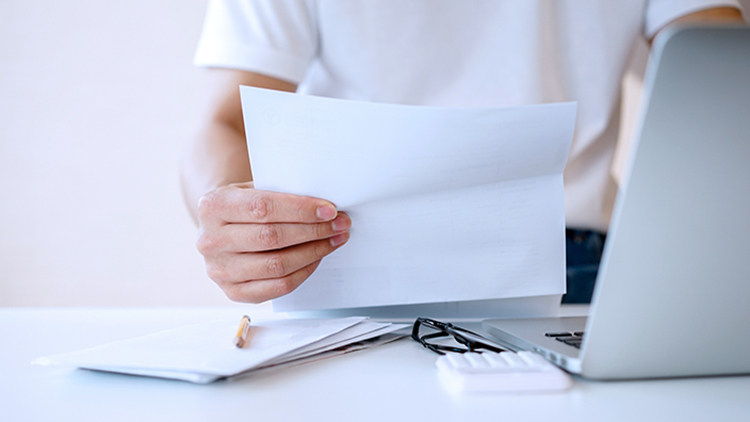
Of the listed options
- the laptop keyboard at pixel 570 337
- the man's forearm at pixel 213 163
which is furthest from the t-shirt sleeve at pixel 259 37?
the laptop keyboard at pixel 570 337

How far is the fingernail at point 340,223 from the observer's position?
1.84 ft

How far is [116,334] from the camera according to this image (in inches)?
23.6

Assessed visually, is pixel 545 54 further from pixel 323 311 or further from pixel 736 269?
pixel 736 269

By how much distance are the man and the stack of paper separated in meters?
0.42

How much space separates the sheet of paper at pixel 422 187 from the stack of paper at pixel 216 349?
8 cm

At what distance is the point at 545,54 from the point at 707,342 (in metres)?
0.81

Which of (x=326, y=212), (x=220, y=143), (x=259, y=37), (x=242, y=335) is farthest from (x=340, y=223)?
(x=259, y=37)

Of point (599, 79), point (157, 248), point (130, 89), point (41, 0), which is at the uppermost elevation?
point (41, 0)

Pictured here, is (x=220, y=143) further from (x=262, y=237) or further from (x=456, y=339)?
(x=456, y=339)

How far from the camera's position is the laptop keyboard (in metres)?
0.42

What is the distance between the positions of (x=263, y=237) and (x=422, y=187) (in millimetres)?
190

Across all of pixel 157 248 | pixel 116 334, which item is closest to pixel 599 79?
pixel 116 334

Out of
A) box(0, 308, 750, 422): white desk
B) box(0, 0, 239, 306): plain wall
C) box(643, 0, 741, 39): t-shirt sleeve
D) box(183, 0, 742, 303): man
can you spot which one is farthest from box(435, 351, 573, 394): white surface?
box(0, 0, 239, 306): plain wall

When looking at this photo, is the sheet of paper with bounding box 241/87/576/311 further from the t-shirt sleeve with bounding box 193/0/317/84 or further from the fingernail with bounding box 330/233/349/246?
the t-shirt sleeve with bounding box 193/0/317/84
